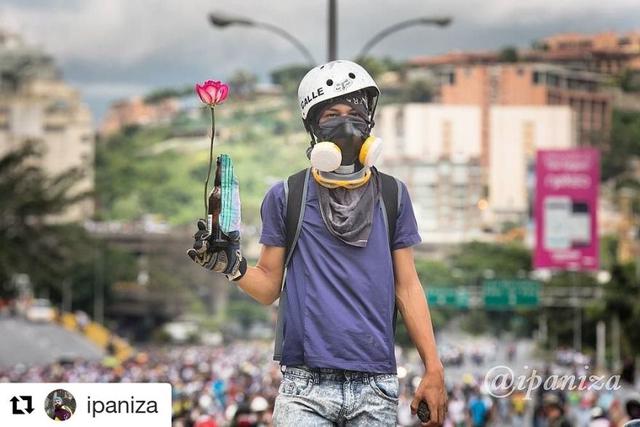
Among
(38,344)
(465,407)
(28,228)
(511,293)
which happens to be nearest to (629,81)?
(38,344)

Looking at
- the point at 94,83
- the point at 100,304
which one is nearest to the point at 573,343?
the point at 100,304

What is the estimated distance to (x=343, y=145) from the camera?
210 inches

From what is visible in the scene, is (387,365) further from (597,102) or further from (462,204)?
(597,102)

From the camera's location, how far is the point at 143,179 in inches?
6673

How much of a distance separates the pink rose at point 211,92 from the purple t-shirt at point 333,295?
1.15 feet

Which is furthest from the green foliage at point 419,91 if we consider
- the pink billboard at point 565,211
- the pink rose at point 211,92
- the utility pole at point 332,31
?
the pink rose at point 211,92

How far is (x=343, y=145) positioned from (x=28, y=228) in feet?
208

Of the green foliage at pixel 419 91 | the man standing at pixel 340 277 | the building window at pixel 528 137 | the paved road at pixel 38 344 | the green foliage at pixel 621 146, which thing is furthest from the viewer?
the green foliage at pixel 419 91

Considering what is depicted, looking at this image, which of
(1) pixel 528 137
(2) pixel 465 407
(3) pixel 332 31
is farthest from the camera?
(1) pixel 528 137

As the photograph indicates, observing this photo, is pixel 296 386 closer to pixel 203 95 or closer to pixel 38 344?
pixel 203 95

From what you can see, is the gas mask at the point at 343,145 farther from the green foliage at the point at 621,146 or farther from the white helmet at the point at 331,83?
the green foliage at the point at 621,146

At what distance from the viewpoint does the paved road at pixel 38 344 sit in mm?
96938

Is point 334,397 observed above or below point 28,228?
below

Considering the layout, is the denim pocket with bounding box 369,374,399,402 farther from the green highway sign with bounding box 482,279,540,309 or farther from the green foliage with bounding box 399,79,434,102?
the green foliage with bounding box 399,79,434,102
